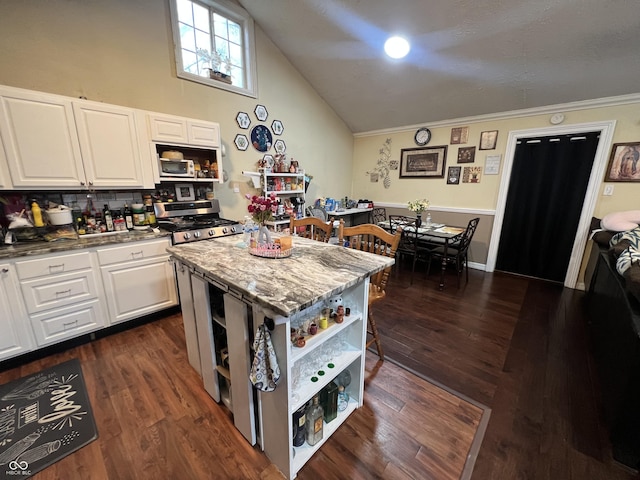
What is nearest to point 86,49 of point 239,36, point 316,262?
point 239,36

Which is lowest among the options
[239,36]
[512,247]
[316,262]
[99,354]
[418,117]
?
[99,354]

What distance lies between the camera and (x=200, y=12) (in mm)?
2961

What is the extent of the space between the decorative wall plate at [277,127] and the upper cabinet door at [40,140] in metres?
2.26

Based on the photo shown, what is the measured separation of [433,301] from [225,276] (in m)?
2.48

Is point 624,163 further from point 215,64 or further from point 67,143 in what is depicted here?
point 67,143

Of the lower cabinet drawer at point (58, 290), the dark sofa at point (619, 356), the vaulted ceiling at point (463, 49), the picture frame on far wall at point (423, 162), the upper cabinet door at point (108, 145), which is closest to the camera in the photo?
the dark sofa at point (619, 356)

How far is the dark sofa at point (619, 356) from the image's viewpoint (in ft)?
3.96

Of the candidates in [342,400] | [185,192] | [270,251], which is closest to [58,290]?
[185,192]

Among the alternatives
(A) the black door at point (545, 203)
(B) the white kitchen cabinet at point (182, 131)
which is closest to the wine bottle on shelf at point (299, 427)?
(B) the white kitchen cabinet at point (182, 131)

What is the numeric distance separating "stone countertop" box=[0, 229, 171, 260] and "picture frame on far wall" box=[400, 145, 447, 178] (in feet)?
12.5

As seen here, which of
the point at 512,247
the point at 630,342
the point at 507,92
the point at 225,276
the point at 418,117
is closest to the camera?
the point at 225,276

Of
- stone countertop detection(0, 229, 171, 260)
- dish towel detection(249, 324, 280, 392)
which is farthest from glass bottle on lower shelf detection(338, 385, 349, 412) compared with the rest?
stone countertop detection(0, 229, 171, 260)

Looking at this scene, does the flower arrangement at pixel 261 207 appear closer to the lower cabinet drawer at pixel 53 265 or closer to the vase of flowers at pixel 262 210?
the vase of flowers at pixel 262 210

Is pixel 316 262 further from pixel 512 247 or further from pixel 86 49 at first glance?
pixel 512 247
